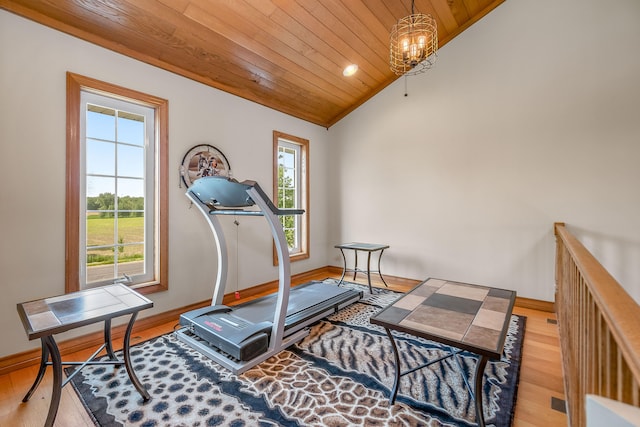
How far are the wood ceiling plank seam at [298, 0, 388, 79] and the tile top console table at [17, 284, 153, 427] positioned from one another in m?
2.92

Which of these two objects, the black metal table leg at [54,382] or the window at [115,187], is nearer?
the black metal table leg at [54,382]

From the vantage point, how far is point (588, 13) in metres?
2.95

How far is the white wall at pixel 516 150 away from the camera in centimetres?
282

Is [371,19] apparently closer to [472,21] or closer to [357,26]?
[357,26]

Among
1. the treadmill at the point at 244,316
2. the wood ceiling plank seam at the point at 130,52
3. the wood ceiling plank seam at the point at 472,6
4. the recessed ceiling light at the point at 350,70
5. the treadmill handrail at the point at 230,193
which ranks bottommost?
the treadmill at the point at 244,316

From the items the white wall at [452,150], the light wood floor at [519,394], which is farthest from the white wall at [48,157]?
the light wood floor at [519,394]

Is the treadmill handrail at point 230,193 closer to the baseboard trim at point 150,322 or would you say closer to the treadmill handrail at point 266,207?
the treadmill handrail at point 266,207

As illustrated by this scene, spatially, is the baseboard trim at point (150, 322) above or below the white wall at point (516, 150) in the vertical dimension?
below

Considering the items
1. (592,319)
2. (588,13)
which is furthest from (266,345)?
(588,13)

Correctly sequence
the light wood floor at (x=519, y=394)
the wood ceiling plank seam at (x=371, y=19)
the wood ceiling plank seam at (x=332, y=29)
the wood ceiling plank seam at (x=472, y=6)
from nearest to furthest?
1. the light wood floor at (x=519, y=394)
2. the wood ceiling plank seam at (x=332, y=29)
3. the wood ceiling plank seam at (x=371, y=19)
4. the wood ceiling plank seam at (x=472, y=6)

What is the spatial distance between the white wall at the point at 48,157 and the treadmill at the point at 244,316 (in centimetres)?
49

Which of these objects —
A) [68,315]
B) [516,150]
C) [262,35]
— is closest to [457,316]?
[68,315]

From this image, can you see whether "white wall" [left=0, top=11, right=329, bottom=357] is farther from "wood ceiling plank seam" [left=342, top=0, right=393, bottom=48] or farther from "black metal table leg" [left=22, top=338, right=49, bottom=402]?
"wood ceiling plank seam" [left=342, top=0, right=393, bottom=48]

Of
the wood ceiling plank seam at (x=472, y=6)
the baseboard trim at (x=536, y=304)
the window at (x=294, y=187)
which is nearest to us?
the baseboard trim at (x=536, y=304)
